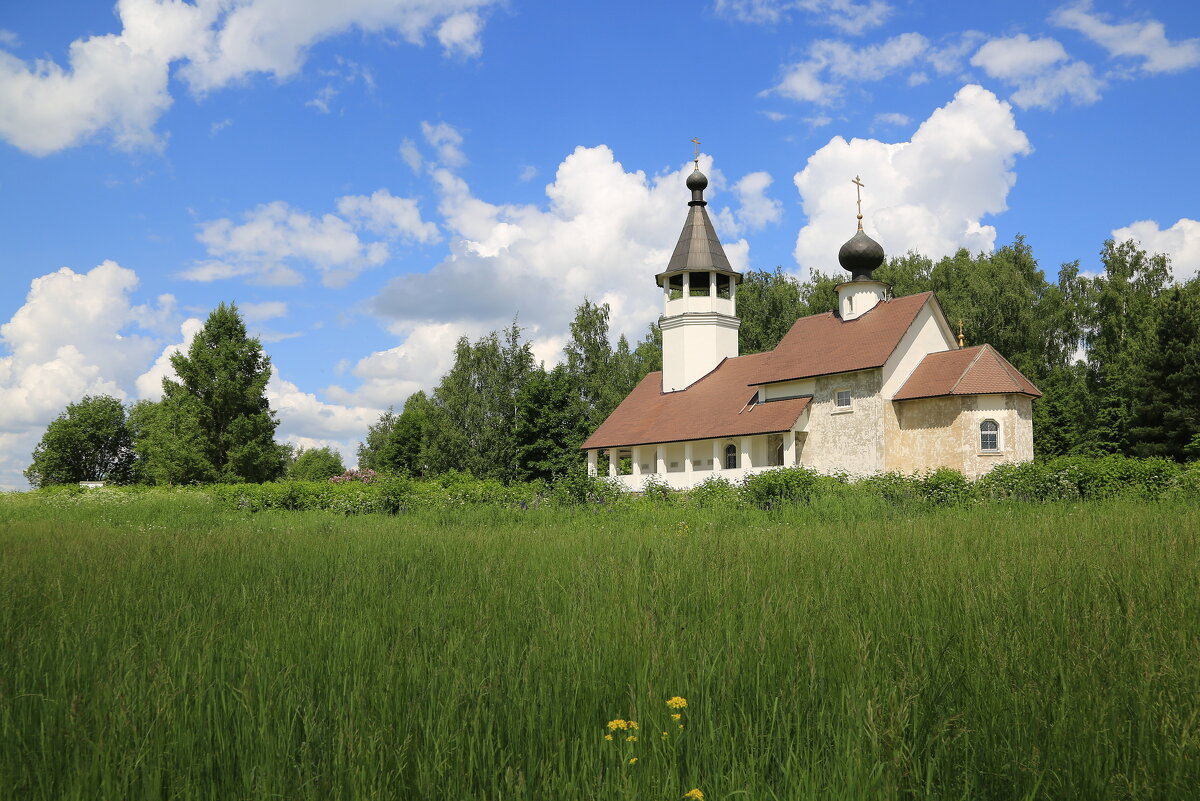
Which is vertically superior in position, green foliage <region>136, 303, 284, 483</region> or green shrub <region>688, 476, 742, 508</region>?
green foliage <region>136, 303, 284, 483</region>

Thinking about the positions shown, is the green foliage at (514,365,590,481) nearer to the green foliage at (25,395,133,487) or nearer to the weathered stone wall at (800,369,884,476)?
the weathered stone wall at (800,369,884,476)

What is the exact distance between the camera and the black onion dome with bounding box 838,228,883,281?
1478 inches

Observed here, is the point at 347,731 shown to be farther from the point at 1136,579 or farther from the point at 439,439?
the point at 439,439

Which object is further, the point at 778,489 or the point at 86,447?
the point at 86,447

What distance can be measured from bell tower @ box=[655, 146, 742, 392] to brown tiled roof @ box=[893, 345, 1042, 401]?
11.4 metres

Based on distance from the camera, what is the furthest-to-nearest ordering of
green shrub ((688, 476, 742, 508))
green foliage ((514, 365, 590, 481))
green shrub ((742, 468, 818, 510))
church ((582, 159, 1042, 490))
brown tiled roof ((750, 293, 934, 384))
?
green foliage ((514, 365, 590, 481)) → brown tiled roof ((750, 293, 934, 384)) → church ((582, 159, 1042, 490)) → green shrub ((742, 468, 818, 510)) → green shrub ((688, 476, 742, 508))

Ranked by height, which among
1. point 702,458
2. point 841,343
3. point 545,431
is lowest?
point 702,458

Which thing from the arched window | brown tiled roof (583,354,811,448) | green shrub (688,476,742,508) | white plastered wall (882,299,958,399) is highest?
white plastered wall (882,299,958,399)

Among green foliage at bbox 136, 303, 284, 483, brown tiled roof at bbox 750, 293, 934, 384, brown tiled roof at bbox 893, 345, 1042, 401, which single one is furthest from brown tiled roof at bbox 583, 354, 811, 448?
green foliage at bbox 136, 303, 284, 483

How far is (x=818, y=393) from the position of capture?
3416cm

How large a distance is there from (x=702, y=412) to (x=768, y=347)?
1854 cm

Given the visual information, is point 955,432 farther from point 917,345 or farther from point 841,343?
point 841,343

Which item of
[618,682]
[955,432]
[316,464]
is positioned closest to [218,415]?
[955,432]

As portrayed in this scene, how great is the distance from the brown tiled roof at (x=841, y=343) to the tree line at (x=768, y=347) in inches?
517
